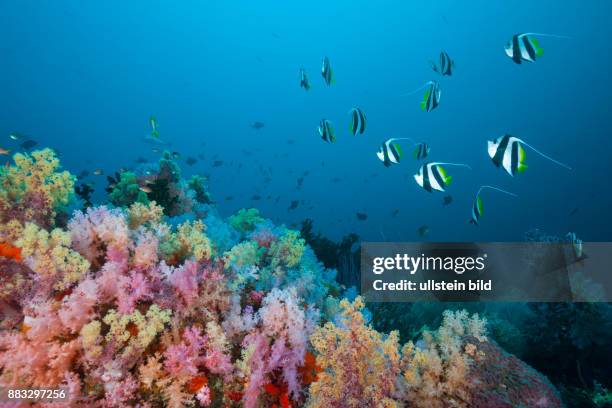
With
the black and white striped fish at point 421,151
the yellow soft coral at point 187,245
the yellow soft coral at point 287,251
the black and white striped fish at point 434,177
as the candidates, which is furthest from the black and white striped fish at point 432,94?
the yellow soft coral at point 187,245

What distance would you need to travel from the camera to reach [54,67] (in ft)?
302

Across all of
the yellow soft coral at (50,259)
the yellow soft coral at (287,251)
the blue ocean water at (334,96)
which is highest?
the blue ocean water at (334,96)

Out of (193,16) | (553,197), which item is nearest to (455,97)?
(553,197)

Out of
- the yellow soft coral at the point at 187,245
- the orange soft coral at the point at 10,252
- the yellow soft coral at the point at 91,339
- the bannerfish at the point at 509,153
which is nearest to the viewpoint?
the yellow soft coral at the point at 91,339

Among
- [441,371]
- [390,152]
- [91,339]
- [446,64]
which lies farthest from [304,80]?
[91,339]

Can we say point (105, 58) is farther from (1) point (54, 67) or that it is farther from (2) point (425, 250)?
(2) point (425, 250)

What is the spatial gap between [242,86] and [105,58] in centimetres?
4441

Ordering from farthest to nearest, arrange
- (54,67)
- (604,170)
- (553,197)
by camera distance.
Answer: (54,67), (553,197), (604,170)

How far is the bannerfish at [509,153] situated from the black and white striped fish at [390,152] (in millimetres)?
1570

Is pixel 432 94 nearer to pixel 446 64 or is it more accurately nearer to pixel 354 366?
pixel 446 64

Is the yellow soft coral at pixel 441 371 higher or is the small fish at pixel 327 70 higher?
the small fish at pixel 327 70

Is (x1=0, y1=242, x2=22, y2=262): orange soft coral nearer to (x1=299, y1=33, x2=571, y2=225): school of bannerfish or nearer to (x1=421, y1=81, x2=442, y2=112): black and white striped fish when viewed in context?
(x1=299, y1=33, x2=571, y2=225): school of bannerfish

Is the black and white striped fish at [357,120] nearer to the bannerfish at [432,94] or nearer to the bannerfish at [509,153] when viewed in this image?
the bannerfish at [432,94]

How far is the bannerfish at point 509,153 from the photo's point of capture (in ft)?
12.6
